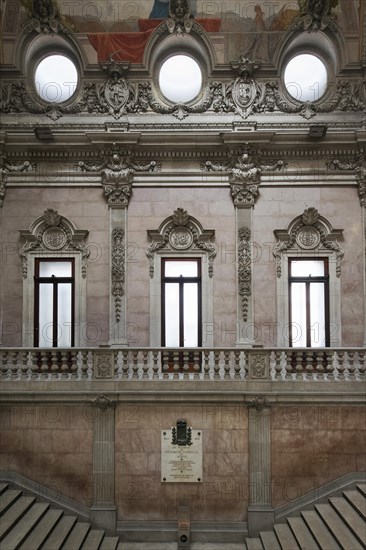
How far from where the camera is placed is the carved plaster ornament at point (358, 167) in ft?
49.1

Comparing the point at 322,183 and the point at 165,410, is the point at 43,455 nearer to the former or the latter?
the point at 165,410

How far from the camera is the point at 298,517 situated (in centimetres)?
1333

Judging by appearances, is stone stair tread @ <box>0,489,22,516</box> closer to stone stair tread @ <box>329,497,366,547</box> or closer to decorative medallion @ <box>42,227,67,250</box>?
decorative medallion @ <box>42,227,67,250</box>

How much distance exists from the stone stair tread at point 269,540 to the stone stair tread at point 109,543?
3.30m

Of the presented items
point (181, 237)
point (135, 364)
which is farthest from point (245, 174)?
point (135, 364)

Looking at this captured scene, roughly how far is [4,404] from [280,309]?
722 centimetres

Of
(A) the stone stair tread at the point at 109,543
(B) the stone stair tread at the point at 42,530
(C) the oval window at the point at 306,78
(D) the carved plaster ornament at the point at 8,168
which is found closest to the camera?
(B) the stone stair tread at the point at 42,530

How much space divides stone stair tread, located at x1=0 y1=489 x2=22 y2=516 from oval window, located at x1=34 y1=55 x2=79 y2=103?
991cm

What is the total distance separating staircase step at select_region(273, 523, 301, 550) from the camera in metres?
12.0

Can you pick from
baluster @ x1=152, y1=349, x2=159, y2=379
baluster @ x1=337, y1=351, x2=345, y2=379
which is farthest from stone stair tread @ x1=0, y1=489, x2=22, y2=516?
baluster @ x1=337, y1=351, x2=345, y2=379

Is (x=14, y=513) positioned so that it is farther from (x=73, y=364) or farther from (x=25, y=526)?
(x=73, y=364)

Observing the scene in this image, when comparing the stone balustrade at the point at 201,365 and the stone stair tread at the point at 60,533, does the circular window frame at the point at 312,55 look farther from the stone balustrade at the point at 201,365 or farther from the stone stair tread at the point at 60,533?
the stone stair tread at the point at 60,533

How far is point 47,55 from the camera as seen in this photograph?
15688mm

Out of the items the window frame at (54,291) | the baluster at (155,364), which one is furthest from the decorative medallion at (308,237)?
the window frame at (54,291)
